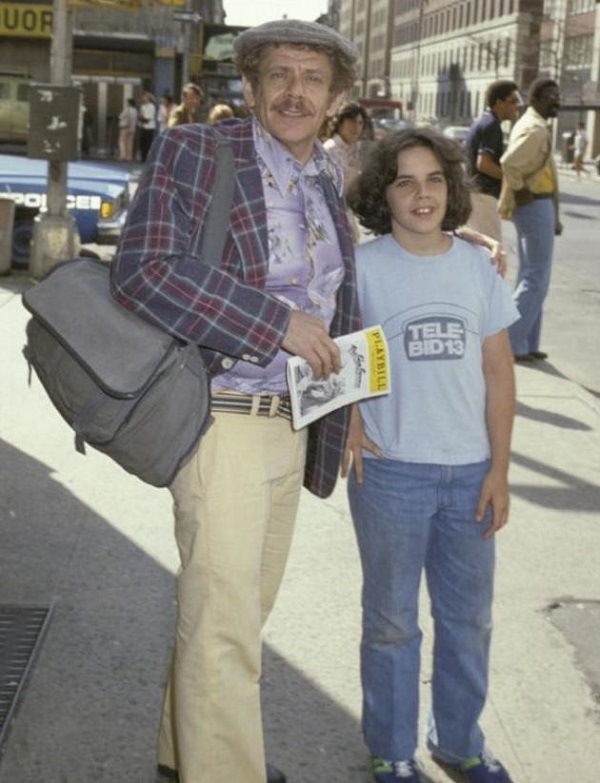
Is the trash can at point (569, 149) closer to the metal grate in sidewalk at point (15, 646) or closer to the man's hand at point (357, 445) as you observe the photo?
the metal grate in sidewalk at point (15, 646)

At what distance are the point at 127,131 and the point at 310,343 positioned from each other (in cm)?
3350

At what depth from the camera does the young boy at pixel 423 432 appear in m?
3.36

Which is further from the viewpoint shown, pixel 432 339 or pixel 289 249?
pixel 432 339

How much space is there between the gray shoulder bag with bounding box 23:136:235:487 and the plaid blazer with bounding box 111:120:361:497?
3 centimetres

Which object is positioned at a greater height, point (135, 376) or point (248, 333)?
point (248, 333)

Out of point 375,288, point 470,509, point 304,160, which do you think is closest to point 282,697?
point 470,509

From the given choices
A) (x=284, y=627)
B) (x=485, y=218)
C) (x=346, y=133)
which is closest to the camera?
(x=284, y=627)

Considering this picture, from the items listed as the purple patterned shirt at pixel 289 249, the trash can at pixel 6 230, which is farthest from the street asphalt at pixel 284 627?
the trash can at pixel 6 230

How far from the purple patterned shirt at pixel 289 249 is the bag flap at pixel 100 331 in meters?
0.21

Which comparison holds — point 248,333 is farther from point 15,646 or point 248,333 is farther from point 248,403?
point 15,646

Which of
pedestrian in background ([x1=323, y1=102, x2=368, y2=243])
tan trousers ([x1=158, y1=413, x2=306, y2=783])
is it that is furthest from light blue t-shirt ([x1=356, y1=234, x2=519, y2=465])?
pedestrian in background ([x1=323, y1=102, x2=368, y2=243])

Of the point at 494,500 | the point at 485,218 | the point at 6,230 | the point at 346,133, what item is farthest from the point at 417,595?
the point at 6,230

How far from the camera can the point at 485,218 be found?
7500mm

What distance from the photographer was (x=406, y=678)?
3.50m
